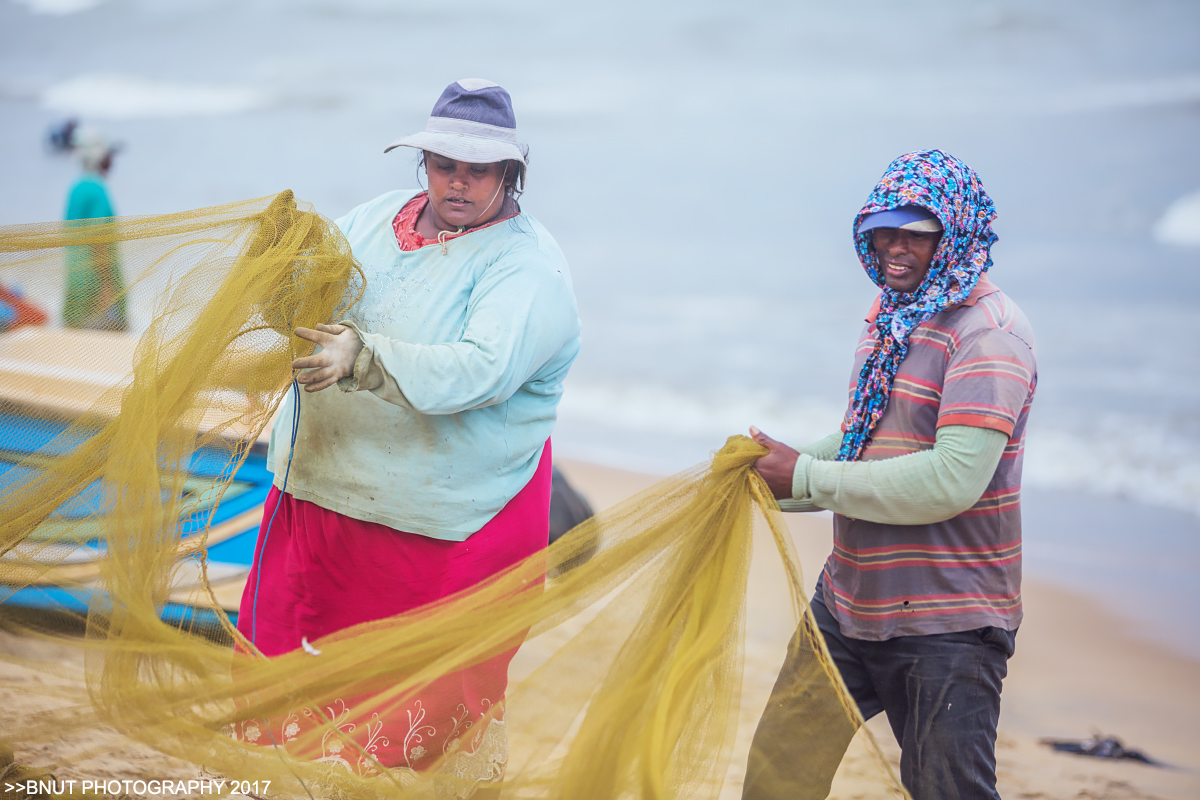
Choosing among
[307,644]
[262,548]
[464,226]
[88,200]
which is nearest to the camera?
[307,644]

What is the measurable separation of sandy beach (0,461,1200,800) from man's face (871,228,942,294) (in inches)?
24.5

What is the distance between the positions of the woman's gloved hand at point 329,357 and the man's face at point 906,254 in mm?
1140

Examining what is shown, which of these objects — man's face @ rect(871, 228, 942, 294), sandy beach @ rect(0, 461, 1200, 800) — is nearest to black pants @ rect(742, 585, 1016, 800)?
sandy beach @ rect(0, 461, 1200, 800)

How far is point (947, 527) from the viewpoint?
195cm

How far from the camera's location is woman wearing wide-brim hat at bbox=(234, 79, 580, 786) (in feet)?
6.84

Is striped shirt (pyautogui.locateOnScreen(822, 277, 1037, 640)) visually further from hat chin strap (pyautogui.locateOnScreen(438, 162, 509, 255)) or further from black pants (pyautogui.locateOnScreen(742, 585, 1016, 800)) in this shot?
hat chin strap (pyautogui.locateOnScreen(438, 162, 509, 255))

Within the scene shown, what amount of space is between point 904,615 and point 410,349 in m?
1.18

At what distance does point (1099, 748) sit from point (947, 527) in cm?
232

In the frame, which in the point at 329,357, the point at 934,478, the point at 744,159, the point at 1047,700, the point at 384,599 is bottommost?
the point at 1047,700

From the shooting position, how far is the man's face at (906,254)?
6.43ft

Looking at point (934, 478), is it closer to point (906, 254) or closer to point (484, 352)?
point (906, 254)

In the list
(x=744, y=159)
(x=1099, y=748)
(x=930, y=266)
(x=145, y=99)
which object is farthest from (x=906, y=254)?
(x=145, y=99)

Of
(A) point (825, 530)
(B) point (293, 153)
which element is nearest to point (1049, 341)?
(A) point (825, 530)

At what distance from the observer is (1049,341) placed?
41.6 ft
